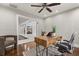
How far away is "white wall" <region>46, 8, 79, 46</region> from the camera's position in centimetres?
191

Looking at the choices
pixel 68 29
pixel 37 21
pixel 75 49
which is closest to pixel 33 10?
pixel 37 21

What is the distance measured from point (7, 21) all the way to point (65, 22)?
3.67ft

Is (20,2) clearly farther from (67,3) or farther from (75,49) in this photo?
(75,49)

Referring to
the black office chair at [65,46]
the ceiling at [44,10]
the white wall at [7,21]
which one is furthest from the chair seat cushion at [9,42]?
the black office chair at [65,46]

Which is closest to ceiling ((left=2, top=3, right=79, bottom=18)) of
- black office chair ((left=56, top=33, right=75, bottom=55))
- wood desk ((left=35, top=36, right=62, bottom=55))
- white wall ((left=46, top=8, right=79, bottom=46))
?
white wall ((left=46, top=8, right=79, bottom=46))

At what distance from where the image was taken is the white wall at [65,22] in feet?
6.27

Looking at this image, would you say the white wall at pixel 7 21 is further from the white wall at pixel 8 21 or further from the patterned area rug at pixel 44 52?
the patterned area rug at pixel 44 52

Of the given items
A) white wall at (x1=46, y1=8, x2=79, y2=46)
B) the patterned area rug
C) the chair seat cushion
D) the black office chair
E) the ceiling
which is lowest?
the patterned area rug

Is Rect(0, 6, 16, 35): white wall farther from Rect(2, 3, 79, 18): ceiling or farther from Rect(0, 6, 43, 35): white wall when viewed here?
Rect(2, 3, 79, 18): ceiling

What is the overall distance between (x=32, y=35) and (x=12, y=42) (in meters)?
0.41

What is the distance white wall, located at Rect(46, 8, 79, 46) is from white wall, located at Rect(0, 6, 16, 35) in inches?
26.1

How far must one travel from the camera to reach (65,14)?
6.48 ft

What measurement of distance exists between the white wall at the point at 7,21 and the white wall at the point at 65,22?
66 cm

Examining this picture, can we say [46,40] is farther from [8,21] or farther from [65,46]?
[8,21]
